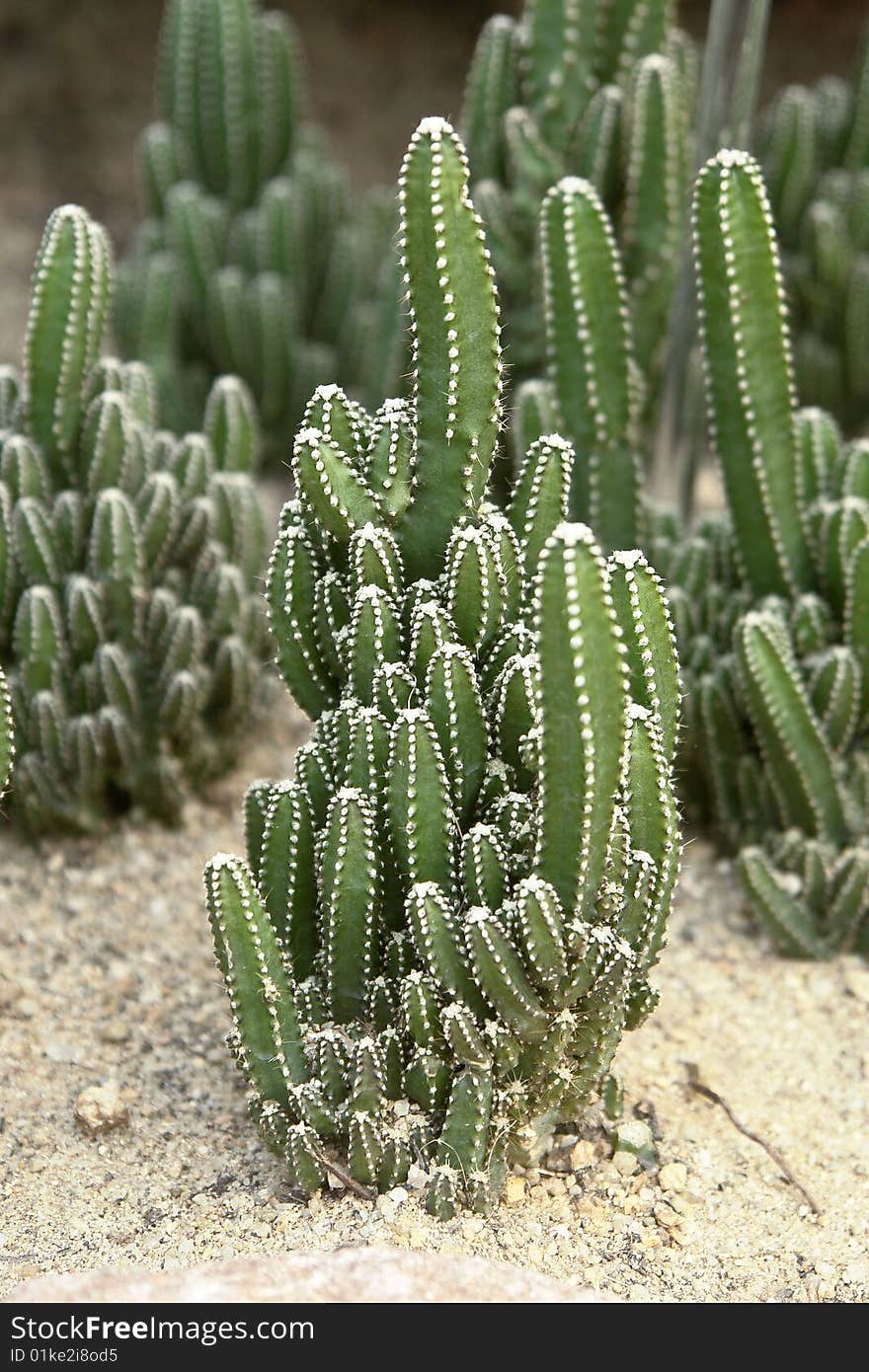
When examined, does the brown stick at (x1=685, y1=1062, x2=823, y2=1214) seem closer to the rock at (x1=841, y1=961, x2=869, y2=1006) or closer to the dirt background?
the rock at (x1=841, y1=961, x2=869, y2=1006)

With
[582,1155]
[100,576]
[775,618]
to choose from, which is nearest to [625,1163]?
[582,1155]

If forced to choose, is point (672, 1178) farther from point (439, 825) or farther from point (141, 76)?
point (141, 76)

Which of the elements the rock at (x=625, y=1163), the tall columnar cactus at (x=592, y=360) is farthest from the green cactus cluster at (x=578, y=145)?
the rock at (x=625, y=1163)

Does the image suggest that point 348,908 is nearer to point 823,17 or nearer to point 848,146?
point 848,146

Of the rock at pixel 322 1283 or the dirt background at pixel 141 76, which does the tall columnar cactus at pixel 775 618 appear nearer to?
the rock at pixel 322 1283

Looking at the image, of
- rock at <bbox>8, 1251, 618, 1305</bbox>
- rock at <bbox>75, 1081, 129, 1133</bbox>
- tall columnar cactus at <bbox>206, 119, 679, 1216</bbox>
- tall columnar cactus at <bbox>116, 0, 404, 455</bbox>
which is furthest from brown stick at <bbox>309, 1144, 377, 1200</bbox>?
tall columnar cactus at <bbox>116, 0, 404, 455</bbox>

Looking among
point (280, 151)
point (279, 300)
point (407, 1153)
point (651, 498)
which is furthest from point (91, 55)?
point (407, 1153)
